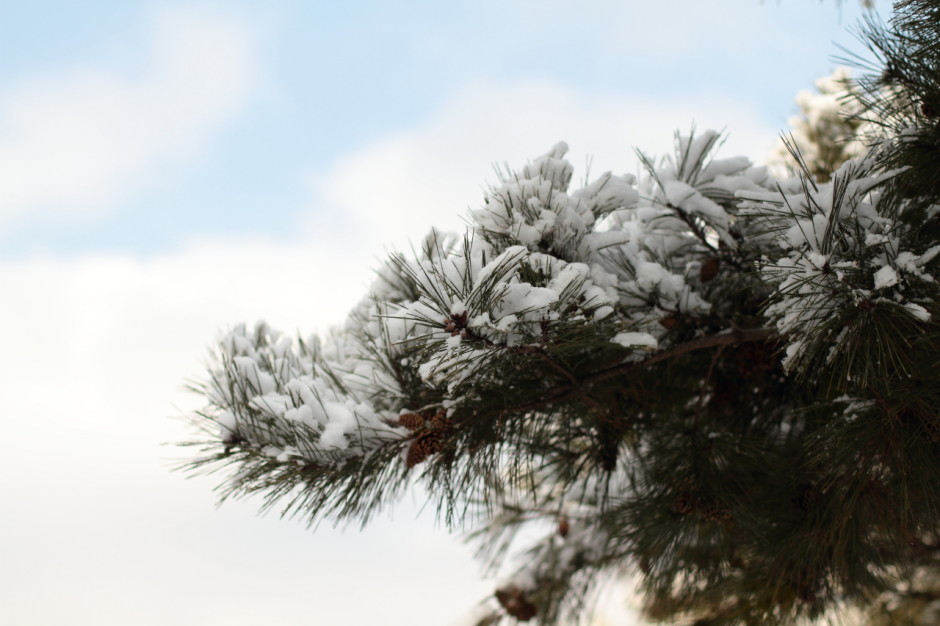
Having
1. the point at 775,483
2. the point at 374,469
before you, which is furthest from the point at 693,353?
the point at 374,469

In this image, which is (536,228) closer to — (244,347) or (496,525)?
(244,347)

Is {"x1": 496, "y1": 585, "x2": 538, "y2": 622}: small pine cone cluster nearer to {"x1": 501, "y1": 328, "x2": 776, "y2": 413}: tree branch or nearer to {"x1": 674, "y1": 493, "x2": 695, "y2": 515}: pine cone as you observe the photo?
{"x1": 674, "y1": 493, "x2": 695, "y2": 515}: pine cone

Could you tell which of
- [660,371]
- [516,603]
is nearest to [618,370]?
[660,371]

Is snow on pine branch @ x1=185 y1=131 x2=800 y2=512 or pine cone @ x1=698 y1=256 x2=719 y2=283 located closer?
snow on pine branch @ x1=185 y1=131 x2=800 y2=512

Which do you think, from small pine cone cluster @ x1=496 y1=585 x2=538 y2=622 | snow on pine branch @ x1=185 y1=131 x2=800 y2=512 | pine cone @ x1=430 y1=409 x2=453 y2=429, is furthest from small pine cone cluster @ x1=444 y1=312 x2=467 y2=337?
small pine cone cluster @ x1=496 y1=585 x2=538 y2=622

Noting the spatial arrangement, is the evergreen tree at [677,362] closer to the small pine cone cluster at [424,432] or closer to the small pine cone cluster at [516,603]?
the small pine cone cluster at [424,432]

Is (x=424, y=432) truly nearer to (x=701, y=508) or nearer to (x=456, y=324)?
(x=456, y=324)
